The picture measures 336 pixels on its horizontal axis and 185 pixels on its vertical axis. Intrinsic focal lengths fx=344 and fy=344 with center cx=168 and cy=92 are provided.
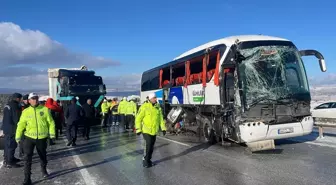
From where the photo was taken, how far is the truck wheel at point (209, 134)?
451 inches

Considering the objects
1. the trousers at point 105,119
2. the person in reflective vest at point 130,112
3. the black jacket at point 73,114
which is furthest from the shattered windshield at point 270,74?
the trousers at point 105,119

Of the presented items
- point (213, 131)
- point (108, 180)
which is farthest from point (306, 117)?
point (108, 180)

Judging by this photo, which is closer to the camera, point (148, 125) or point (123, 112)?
point (148, 125)

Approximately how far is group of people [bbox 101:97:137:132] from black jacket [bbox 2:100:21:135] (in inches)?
354

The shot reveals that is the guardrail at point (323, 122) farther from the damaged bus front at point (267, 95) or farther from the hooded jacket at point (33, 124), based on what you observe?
the hooded jacket at point (33, 124)

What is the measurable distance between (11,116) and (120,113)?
10.2m

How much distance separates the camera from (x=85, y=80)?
20719 mm

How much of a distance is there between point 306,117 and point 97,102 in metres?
13.7

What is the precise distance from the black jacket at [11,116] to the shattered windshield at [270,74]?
5967 mm

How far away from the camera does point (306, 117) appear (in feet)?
31.7

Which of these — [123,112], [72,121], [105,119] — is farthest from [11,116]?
[105,119]

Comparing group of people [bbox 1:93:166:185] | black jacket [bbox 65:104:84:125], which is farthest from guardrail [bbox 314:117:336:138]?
black jacket [bbox 65:104:84:125]

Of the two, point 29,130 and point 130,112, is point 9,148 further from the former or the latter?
point 130,112

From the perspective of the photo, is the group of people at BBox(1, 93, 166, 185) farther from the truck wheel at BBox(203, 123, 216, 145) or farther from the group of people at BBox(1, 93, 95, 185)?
the truck wheel at BBox(203, 123, 216, 145)
